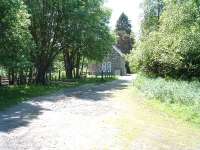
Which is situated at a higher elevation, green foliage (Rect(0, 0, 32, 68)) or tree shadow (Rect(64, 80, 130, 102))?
green foliage (Rect(0, 0, 32, 68))

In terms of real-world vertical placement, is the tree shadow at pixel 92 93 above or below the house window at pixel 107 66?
below

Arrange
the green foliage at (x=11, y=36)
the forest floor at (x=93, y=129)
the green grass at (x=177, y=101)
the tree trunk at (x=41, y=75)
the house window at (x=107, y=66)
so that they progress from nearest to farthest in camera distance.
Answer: the forest floor at (x=93, y=129) → the green grass at (x=177, y=101) → the green foliage at (x=11, y=36) → the tree trunk at (x=41, y=75) → the house window at (x=107, y=66)

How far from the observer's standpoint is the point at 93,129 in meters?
14.1

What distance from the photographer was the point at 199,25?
3067 cm

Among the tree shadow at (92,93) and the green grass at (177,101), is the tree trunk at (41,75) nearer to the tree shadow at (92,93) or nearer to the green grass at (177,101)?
the tree shadow at (92,93)

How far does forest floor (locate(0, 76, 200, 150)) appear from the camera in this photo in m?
11.7

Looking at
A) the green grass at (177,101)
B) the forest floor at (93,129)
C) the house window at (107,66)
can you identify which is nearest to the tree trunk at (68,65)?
the house window at (107,66)

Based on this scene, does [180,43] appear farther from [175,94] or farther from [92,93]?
[175,94]

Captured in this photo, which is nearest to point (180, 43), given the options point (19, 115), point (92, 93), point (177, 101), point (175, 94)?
point (92, 93)

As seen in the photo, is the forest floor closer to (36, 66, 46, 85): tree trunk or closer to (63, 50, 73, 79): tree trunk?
(36, 66, 46, 85): tree trunk

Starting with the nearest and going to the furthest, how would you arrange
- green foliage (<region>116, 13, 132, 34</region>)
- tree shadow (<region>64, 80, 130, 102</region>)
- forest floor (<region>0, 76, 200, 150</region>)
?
forest floor (<region>0, 76, 200, 150</region>), tree shadow (<region>64, 80, 130, 102</region>), green foliage (<region>116, 13, 132, 34</region>)

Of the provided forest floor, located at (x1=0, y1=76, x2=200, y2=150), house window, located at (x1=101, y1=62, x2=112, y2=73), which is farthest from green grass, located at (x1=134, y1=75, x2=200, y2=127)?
house window, located at (x1=101, y1=62, x2=112, y2=73)

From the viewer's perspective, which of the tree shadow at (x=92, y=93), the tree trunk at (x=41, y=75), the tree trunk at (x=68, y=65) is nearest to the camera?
the tree shadow at (x=92, y=93)

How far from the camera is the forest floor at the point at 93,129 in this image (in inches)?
459
